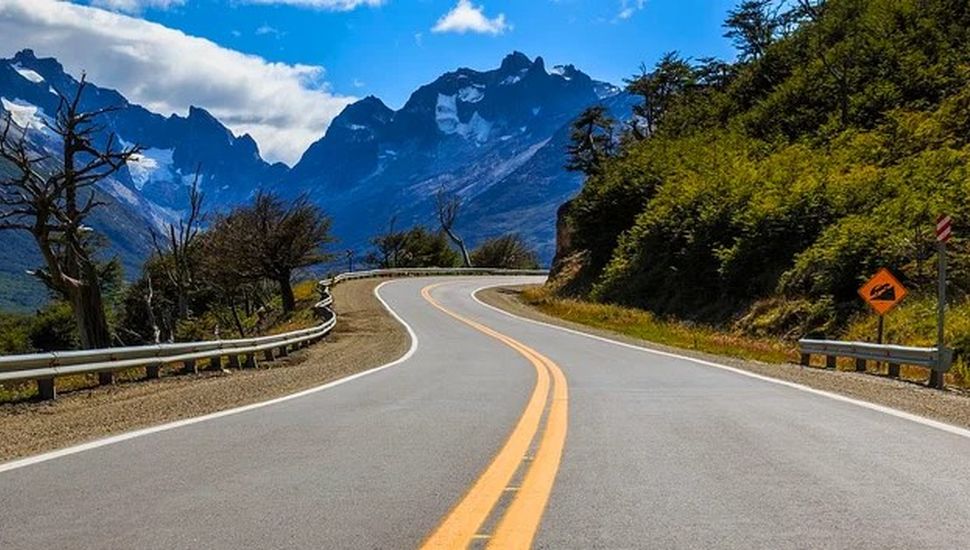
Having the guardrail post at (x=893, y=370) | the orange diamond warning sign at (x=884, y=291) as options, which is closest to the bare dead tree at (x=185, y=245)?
the orange diamond warning sign at (x=884, y=291)

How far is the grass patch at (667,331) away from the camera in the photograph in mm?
21594

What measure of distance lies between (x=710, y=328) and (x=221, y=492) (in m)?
24.8

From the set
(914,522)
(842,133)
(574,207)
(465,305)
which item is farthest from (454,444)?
(574,207)

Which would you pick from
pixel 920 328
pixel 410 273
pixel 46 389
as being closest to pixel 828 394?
pixel 920 328

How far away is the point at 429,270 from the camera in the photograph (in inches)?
2938

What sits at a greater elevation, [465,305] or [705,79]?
[705,79]

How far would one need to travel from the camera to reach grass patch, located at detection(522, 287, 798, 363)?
70.8ft

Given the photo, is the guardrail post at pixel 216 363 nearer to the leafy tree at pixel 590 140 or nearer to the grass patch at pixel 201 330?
the grass patch at pixel 201 330

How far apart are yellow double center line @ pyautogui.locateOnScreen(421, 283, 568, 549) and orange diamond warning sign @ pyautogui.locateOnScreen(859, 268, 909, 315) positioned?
9971mm

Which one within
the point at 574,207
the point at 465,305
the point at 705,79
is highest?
the point at 705,79

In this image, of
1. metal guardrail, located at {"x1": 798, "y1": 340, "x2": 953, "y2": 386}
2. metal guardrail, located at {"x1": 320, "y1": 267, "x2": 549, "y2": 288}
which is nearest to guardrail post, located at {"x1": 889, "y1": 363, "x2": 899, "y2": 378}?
metal guardrail, located at {"x1": 798, "y1": 340, "x2": 953, "y2": 386}

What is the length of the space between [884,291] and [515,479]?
529 inches

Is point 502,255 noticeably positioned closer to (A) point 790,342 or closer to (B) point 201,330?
(B) point 201,330

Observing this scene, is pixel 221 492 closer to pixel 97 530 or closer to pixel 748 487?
pixel 97 530
